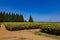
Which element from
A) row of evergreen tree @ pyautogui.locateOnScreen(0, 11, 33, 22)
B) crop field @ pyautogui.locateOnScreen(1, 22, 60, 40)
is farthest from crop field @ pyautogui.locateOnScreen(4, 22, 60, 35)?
row of evergreen tree @ pyautogui.locateOnScreen(0, 11, 33, 22)

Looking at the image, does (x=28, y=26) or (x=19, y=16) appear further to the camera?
(x=19, y=16)

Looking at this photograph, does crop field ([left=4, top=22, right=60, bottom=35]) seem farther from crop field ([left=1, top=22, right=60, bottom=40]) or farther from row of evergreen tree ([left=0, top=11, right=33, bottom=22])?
row of evergreen tree ([left=0, top=11, right=33, bottom=22])

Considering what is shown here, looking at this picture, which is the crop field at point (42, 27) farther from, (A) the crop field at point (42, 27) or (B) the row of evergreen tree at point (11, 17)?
(B) the row of evergreen tree at point (11, 17)

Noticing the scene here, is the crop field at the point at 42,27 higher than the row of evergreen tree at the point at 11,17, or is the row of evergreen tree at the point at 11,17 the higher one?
the row of evergreen tree at the point at 11,17

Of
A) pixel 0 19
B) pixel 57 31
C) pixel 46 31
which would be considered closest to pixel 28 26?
pixel 46 31

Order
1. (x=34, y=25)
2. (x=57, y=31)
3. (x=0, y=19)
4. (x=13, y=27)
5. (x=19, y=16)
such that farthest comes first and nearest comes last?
(x=19, y=16)
(x=0, y=19)
(x=34, y=25)
(x=13, y=27)
(x=57, y=31)

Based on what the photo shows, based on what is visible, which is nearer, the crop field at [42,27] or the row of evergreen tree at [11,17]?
the crop field at [42,27]

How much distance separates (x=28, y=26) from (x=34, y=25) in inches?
63.2

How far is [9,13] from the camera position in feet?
154

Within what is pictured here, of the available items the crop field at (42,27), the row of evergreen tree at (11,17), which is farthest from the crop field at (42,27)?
the row of evergreen tree at (11,17)

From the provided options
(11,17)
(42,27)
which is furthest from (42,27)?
(11,17)

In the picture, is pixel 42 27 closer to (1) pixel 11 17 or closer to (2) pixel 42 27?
(2) pixel 42 27

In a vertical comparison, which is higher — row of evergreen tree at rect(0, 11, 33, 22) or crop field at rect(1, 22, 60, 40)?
row of evergreen tree at rect(0, 11, 33, 22)

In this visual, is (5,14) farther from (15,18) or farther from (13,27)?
(13,27)
